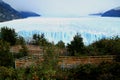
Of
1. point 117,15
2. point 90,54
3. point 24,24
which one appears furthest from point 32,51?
point 117,15

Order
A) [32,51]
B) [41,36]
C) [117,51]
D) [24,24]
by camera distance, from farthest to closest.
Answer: [24,24]
[41,36]
[32,51]
[117,51]

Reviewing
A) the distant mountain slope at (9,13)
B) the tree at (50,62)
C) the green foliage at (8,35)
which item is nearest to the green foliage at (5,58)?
the tree at (50,62)

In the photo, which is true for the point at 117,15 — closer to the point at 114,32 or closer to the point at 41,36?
the point at 114,32

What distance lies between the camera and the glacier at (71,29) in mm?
29000

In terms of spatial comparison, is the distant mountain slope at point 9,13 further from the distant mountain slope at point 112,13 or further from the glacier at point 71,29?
the glacier at point 71,29

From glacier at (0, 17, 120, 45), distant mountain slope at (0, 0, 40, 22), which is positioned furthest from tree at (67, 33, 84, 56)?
distant mountain slope at (0, 0, 40, 22)

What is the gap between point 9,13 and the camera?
4831cm

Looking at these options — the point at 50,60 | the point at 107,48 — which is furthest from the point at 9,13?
the point at 50,60

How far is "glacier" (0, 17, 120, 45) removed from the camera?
29000 millimetres

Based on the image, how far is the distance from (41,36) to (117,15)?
13.9 metres

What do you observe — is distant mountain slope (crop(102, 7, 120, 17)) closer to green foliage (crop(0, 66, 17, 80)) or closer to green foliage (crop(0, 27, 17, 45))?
green foliage (crop(0, 27, 17, 45))

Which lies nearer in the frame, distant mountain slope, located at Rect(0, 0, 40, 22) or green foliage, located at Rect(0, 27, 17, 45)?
green foliage, located at Rect(0, 27, 17, 45)

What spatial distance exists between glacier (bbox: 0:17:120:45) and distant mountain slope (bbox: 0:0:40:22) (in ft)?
37.8

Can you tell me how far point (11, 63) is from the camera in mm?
18344
